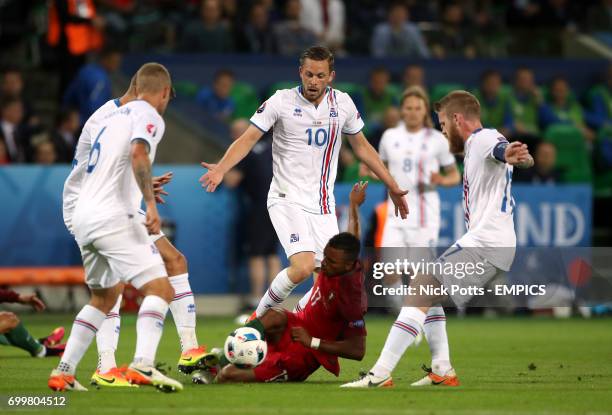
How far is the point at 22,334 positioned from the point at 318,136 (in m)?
3.14

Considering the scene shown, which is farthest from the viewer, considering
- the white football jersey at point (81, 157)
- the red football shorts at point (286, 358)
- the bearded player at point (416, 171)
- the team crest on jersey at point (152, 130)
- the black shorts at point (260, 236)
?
the black shorts at point (260, 236)

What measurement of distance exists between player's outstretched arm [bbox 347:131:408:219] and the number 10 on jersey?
0.28 m

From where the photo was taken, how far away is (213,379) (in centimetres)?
884

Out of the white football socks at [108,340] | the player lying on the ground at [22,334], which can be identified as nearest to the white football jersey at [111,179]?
the white football socks at [108,340]

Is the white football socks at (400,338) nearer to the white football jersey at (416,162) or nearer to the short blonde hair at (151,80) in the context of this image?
the short blonde hair at (151,80)

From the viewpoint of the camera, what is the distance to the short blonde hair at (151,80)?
26.5 ft

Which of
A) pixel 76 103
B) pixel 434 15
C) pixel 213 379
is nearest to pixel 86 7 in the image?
pixel 76 103

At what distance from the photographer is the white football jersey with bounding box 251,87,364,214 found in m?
9.84

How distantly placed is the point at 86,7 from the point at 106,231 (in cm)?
1068

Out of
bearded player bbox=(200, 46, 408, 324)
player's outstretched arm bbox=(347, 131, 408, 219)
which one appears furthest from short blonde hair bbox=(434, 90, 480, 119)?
bearded player bbox=(200, 46, 408, 324)

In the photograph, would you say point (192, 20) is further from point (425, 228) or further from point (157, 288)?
point (157, 288)

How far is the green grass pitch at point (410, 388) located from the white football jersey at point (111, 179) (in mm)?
1126

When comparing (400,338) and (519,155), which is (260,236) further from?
(519,155)

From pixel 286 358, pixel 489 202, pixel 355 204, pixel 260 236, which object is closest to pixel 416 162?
pixel 260 236
